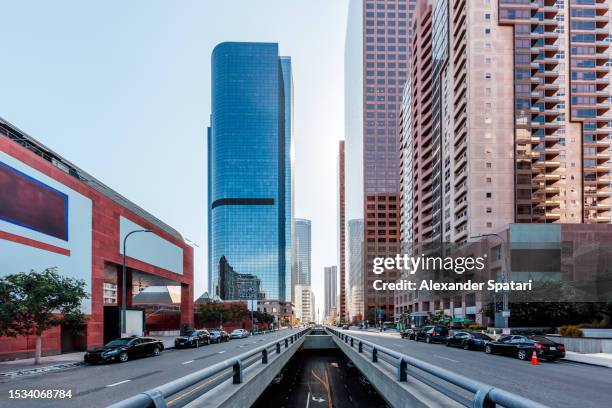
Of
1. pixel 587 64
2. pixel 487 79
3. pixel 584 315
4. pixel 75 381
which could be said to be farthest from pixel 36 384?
pixel 587 64

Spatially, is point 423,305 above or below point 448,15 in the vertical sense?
below

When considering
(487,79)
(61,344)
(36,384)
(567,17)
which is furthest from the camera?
(567,17)

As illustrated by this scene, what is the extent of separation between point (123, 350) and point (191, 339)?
13936 mm

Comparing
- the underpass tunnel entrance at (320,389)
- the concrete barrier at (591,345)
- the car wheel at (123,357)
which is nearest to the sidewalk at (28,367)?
the car wheel at (123,357)

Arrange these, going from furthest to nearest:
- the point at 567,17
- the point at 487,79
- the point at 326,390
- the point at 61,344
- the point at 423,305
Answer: the point at 423,305 < the point at 567,17 < the point at 487,79 < the point at 61,344 < the point at 326,390

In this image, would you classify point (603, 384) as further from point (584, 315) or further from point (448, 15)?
point (448, 15)

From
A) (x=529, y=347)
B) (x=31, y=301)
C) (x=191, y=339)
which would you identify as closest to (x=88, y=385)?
(x=31, y=301)

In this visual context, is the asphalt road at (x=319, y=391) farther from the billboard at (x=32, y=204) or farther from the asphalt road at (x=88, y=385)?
the billboard at (x=32, y=204)

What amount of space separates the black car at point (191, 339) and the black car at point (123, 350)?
821cm

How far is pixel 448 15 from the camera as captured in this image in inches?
4483

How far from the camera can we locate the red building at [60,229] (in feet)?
103

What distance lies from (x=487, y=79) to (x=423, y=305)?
192 ft

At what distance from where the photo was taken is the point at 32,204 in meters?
33.7

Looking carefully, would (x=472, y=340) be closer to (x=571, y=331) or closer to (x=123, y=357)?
(x=571, y=331)
